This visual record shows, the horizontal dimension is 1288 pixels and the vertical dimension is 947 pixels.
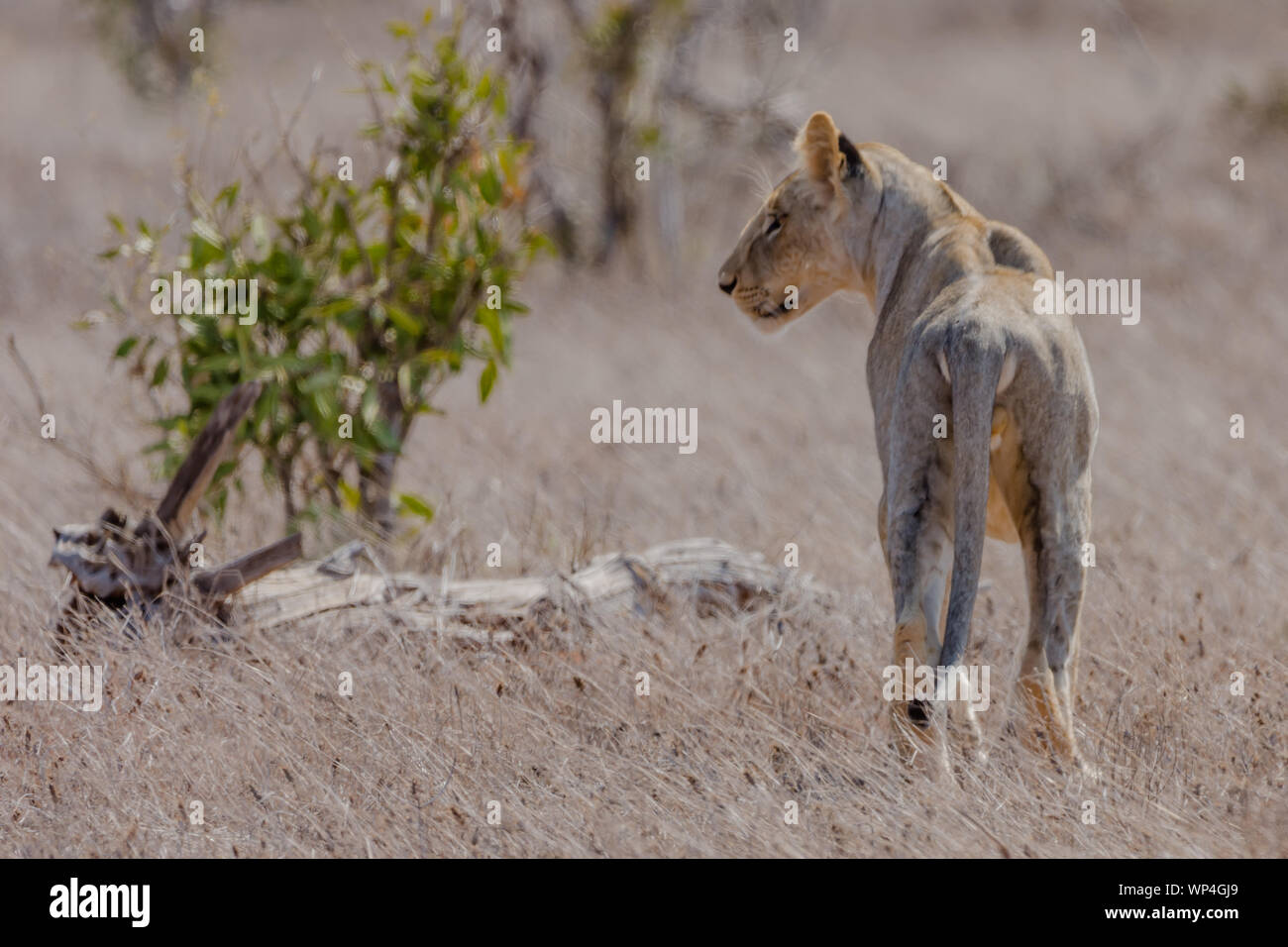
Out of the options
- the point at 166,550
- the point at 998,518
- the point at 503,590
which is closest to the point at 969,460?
the point at 998,518

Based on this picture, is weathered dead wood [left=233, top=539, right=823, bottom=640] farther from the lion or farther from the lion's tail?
the lion's tail

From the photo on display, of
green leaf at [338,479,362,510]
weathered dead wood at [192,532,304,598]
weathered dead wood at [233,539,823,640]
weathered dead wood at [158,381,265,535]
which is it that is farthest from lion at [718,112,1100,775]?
green leaf at [338,479,362,510]

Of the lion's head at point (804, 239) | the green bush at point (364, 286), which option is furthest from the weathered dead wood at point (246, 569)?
the lion's head at point (804, 239)

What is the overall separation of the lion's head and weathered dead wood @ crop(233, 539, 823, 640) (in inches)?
44.8

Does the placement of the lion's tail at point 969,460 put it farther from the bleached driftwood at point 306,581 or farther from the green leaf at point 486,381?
the green leaf at point 486,381

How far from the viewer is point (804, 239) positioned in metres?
4.87

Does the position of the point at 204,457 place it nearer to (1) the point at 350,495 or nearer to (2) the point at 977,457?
(1) the point at 350,495

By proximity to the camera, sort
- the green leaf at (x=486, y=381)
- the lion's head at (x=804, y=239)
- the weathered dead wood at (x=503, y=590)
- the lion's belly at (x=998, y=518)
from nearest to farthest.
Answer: the lion's belly at (x=998, y=518) → the lion's head at (x=804, y=239) → the weathered dead wood at (x=503, y=590) → the green leaf at (x=486, y=381)

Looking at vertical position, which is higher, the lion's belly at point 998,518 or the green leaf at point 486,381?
the green leaf at point 486,381

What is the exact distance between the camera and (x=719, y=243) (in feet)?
53.9

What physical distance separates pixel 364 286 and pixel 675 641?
7.67ft

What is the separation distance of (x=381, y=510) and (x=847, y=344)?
6.83m

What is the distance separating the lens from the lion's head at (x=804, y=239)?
4695 millimetres

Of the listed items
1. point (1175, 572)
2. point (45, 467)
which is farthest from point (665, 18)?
point (1175, 572)
